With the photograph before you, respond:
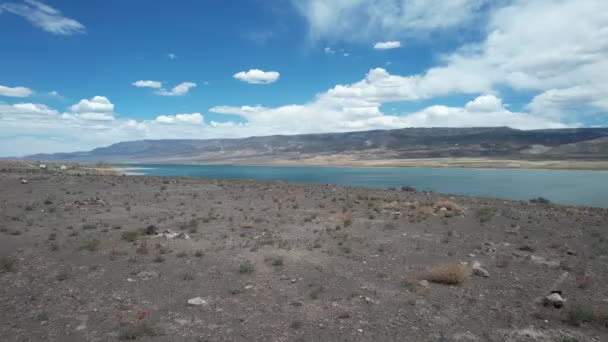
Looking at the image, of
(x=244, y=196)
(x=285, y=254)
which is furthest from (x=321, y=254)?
(x=244, y=196)

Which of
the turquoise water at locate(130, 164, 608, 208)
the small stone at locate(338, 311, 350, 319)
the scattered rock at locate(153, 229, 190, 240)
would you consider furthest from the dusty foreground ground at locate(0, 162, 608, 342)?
the turquoise water at locate(130, 164, 608, 208)

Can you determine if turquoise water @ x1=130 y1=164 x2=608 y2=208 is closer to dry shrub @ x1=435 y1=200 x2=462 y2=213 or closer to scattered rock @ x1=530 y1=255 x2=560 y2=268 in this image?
dry shrub @ x1=435 y1=200 x2=462 y2=213

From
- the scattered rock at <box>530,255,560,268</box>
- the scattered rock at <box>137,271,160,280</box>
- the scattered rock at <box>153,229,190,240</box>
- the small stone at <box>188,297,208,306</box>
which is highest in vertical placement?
the scattered rock at <box>153,229,190,240</box>

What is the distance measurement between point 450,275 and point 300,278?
389cm

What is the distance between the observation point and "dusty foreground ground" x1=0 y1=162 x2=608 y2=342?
22.1ft

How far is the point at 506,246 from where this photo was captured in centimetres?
1282

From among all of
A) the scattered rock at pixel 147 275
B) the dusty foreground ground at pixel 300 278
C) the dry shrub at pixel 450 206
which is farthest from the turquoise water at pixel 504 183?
the scattered rock at pixel 147 275

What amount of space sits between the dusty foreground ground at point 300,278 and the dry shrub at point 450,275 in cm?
5

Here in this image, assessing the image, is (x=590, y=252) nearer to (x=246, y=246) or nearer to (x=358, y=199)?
(x=246, y=246)

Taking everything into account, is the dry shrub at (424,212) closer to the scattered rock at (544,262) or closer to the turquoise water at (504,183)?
the scattered rock at (544,262)

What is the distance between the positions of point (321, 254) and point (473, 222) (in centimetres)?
954

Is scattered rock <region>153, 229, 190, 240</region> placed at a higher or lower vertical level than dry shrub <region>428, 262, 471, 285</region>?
higher

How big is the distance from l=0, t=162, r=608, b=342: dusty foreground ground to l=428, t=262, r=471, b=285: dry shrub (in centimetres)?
5

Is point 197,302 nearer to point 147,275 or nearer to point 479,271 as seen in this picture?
point 147,275
